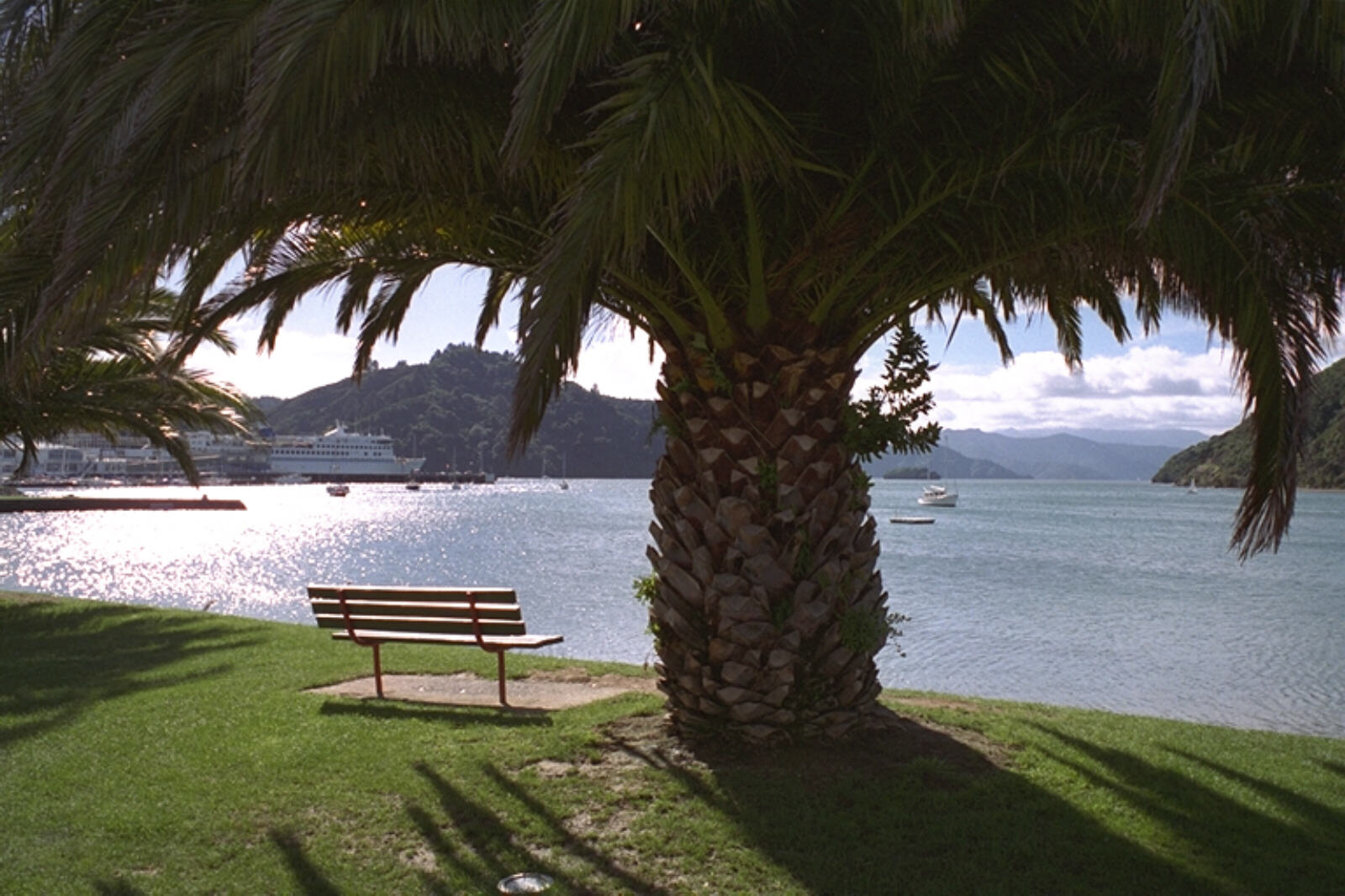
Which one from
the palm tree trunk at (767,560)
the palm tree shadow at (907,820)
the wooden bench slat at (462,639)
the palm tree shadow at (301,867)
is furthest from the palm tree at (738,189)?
the palm tree shadow at (301,867)

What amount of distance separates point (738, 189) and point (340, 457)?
14228 centimetres

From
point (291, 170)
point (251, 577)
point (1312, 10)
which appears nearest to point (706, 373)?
point (291, 170)

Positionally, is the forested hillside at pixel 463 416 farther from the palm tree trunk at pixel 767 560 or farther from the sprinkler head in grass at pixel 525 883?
the sprinkler head in grass at pixel 525 883

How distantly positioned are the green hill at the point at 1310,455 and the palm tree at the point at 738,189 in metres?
1.32

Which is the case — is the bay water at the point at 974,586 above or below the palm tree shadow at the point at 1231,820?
below

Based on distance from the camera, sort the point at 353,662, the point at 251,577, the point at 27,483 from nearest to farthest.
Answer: the point at 353,662
the point at 251,577
the point at 27,483

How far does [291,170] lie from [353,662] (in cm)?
617

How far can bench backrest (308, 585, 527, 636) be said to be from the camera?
7.77 meters

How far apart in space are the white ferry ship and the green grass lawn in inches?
5361

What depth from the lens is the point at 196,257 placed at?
5.43 metres

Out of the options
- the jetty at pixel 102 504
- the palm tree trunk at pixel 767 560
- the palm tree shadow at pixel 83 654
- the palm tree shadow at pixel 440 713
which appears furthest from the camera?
the jetty at pixel 102 504

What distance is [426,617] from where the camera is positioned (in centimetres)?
803

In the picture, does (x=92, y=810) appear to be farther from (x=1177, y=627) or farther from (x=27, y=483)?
(x=27, y=483)

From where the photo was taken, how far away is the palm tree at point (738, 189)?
4074 millimetres
